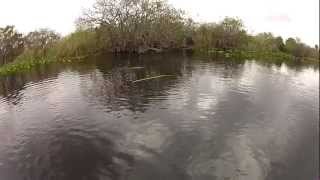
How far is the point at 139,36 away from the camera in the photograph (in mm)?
69000

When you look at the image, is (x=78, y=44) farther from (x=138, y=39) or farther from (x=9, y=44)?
(x=9, y=44)

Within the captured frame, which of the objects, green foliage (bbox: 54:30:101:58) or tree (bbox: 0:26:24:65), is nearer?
green foliage (bbox: 54:30:101:58)

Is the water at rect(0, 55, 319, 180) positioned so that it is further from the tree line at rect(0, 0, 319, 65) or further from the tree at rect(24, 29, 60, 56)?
the tree line at rect(0, 0, 319, 65)

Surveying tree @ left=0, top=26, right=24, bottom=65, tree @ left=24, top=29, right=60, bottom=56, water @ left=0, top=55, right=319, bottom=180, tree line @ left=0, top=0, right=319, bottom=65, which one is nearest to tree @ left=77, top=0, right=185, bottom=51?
tree line @ left=0, top=0, right=319, bottom=65

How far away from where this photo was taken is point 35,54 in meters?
58.3

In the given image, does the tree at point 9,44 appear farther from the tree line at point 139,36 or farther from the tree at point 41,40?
the tree at point 41,40

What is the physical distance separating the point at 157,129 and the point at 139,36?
4644cm

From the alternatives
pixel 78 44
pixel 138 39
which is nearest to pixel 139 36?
pixel 138 39

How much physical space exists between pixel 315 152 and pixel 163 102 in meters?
13.5

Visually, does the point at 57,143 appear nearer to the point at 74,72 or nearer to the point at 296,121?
the point at 296,121

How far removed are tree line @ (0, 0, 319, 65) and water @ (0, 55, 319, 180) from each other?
2337 cm

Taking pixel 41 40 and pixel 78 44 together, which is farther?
pixel 41 40

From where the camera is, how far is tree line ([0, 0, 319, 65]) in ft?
206

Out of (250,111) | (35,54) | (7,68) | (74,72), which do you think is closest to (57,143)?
(250,111)
